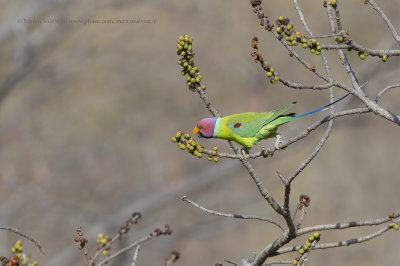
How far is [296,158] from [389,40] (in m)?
7.15

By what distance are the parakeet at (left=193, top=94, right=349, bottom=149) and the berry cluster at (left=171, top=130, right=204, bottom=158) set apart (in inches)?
42.7

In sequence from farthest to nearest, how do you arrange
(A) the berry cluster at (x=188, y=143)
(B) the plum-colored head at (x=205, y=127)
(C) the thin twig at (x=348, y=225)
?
(B) the plum-colored head at (x=205, y=127) < (A) the berry cluster at (x=188, y=143) < (C) the thin twig at (x=348, y=225)

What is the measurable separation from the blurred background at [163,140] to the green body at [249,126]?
9.85ft

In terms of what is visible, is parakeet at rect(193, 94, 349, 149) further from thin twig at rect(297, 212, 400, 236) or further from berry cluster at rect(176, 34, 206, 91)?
thin twig at rect(297, 212, 400, 236)

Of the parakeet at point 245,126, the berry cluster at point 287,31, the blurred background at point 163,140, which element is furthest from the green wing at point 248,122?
the blurred background at point 163,140

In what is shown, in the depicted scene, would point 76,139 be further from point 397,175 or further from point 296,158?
point 397,175

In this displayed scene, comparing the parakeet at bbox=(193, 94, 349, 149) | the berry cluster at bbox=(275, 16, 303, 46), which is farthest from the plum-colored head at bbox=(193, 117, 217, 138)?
the berry cluster at bbox=(275, 16, 303, 46)

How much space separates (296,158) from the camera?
18.1 meters

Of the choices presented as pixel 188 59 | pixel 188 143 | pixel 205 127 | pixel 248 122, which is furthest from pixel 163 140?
pixel 188 143

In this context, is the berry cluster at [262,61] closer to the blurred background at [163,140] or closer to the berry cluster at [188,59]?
the berry cluster at [188,59]

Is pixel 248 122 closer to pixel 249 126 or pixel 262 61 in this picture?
pixel 249 126

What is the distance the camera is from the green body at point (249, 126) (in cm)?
444

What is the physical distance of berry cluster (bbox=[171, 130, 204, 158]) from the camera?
3223mm

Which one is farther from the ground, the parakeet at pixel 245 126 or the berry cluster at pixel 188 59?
the parakeet at pixel 245 126
